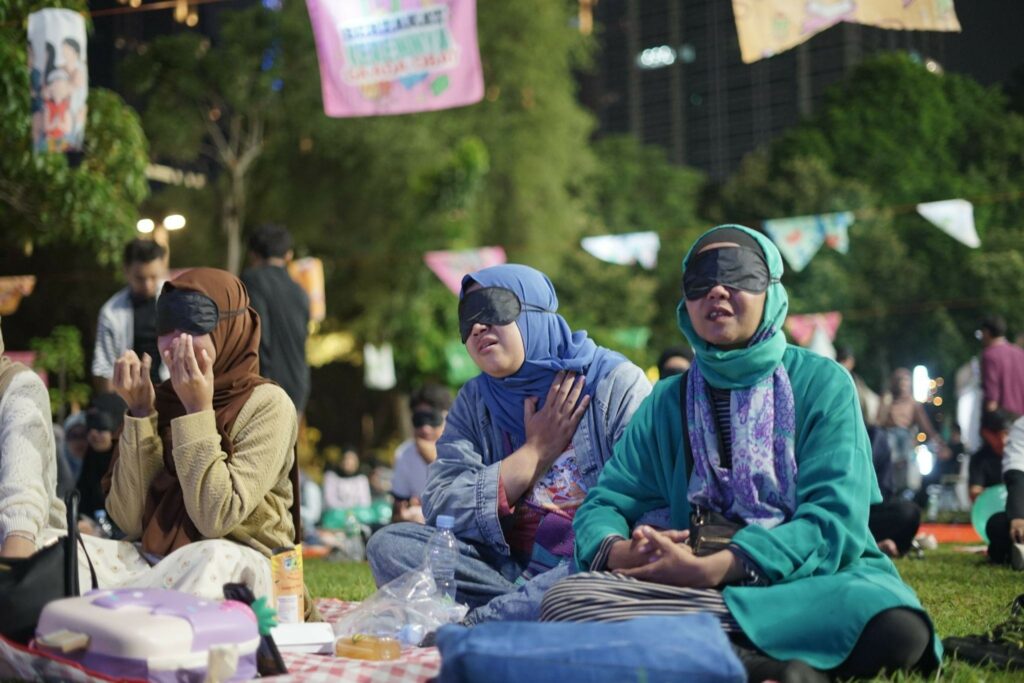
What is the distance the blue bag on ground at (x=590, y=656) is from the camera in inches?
111

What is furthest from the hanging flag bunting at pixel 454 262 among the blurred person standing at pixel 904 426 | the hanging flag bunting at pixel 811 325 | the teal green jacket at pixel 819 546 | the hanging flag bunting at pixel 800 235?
the teal green jacket at pixel 819 546

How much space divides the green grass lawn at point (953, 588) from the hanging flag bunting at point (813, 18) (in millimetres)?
3130

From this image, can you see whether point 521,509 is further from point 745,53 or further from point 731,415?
point 745,53

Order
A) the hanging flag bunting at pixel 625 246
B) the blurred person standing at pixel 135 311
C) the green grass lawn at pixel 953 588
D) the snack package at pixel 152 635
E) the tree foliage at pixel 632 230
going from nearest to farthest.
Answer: the snack package at pixel 152 635 < the green grass lawn at pixel 953 588 < the blurred person standing at pixel 135 311 < the hanging flag bunting at pixel 625 246 < the tree foliage at pixel 632 230

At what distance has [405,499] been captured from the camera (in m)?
8.14

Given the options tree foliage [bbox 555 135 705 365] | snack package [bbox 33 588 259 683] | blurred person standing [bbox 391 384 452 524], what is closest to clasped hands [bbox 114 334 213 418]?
snack package [bbox 33 588 259 683]

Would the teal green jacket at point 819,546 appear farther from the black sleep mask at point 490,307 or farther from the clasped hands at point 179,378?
the clasped hands at point 179,378

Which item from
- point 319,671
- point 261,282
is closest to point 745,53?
point 261,282

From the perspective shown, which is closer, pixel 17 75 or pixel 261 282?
pixel 261 282

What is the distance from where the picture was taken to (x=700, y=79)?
60625mm

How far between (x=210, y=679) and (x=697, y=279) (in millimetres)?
1692

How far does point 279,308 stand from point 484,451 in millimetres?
2795

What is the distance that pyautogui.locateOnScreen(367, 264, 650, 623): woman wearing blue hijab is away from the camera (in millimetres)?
4270

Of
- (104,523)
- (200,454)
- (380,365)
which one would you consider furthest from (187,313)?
(380,365)
